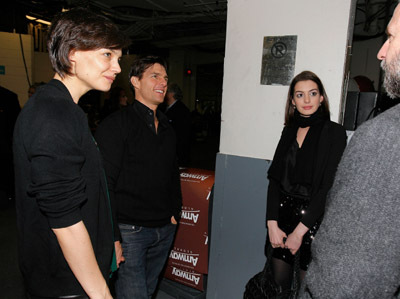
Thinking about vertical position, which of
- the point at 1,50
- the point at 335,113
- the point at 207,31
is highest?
the point at 207,31

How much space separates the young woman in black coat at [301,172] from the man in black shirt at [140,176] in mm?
653

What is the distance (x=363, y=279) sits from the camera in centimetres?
62

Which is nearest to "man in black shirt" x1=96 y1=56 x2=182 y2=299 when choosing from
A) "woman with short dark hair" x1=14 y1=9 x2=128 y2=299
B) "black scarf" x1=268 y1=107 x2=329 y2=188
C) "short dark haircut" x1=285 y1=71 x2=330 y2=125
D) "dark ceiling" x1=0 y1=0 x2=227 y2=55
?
"woman with short dark hair" x1=14 y1=9 x2=128 y2=299

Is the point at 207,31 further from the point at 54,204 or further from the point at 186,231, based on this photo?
the point at 54,204

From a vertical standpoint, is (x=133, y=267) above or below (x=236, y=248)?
above

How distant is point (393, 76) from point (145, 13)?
5739mm

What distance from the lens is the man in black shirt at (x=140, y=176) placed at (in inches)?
62.0

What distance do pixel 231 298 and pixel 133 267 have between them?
100 cm

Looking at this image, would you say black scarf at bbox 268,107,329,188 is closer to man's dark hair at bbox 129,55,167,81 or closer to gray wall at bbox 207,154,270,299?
gray wall at bbox 207,154,270,299

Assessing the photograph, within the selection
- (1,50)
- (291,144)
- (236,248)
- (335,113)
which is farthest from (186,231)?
(1,50)

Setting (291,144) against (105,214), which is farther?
(291,144)

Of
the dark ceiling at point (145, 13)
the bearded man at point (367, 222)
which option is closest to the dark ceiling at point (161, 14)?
the dark ceiling at point (145, 13)

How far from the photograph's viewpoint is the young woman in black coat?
156 centimetres

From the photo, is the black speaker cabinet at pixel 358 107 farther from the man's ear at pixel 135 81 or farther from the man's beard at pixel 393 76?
the man's ear at pixel 135 81
